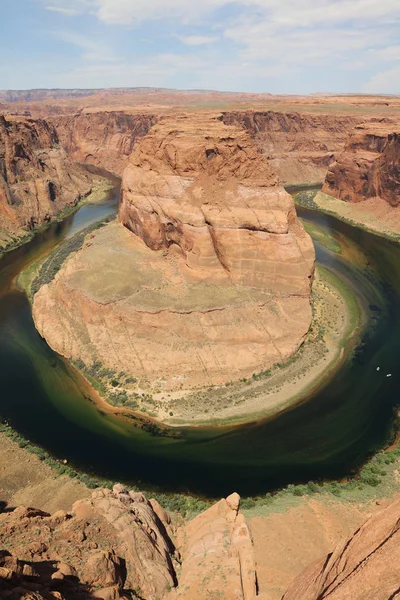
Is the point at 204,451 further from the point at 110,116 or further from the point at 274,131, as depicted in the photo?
the point at 110,116

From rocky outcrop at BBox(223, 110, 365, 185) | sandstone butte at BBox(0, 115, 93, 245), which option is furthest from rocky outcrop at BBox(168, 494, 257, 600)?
rocky outcrop at BBox(223, 110, 365, 185)

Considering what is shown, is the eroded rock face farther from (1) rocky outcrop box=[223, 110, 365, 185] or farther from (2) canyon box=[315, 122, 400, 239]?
(1) rocky outcrop box=[223, 110, 365, 185]

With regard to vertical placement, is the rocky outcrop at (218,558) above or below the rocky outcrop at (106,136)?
below

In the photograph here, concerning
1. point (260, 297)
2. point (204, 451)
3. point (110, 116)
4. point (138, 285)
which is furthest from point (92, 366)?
point (110, 116)

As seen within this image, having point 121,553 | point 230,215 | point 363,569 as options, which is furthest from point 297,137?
point 363,569

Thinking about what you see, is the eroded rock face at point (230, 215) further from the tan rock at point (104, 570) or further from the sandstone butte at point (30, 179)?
the sandstone butte at point (30, 179)

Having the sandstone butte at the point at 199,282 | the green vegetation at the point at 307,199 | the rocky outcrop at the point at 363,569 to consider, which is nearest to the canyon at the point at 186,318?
the rocky outcrop at the point at 363,569
